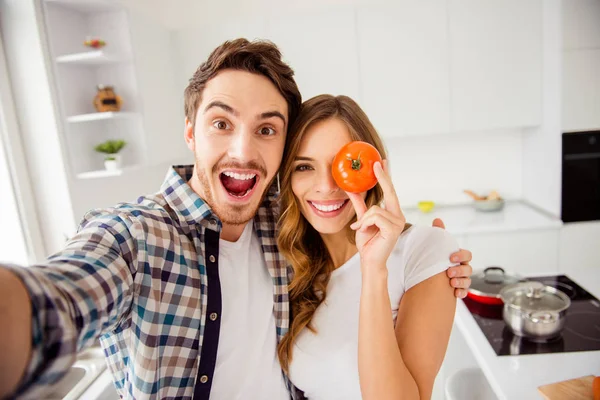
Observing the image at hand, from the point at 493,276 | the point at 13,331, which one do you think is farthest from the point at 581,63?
the point at 13,331

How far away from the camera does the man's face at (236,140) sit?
1020 mm

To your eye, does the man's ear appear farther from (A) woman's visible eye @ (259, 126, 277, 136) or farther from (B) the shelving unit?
(B) the shelving unit

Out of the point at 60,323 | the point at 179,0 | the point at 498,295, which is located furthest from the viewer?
the point at 179,0

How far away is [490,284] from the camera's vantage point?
1853 mm

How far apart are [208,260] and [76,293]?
1.33 feet

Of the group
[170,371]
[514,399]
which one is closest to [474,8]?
[514,399]

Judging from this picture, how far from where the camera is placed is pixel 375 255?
0.94 metres

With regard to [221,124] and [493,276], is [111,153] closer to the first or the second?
[221,124]

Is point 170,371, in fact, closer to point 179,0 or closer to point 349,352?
point 349,352

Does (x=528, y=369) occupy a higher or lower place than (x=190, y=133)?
lower

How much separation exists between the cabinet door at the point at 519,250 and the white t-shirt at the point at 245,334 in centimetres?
222

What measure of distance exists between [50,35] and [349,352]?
2013 millimetres

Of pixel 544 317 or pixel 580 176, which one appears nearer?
pixel 544 317

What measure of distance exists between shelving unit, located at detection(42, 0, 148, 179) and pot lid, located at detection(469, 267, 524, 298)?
1923 millimetres
